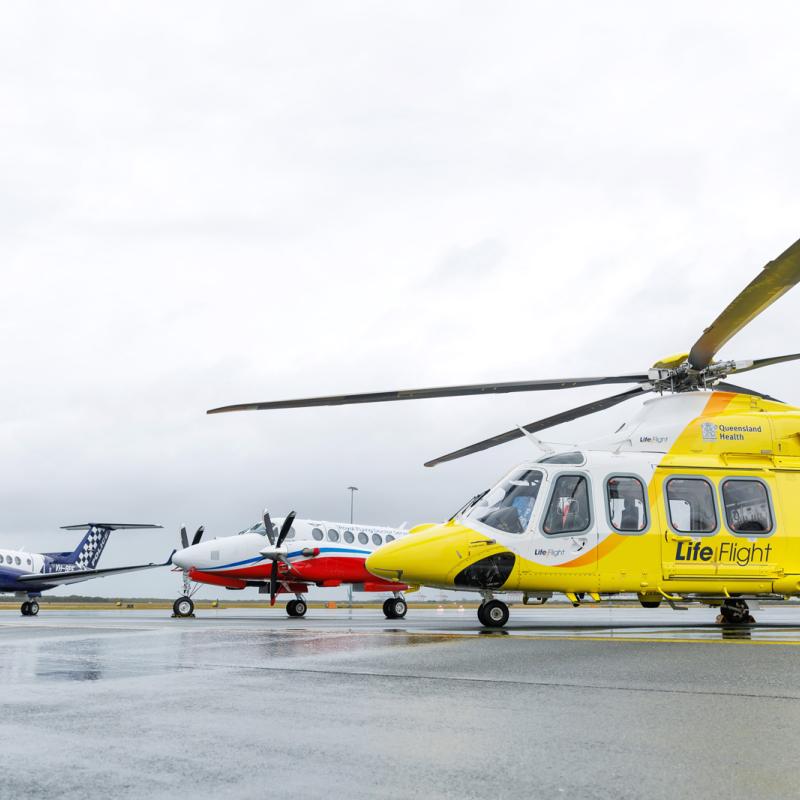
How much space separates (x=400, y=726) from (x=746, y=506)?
39.1ft

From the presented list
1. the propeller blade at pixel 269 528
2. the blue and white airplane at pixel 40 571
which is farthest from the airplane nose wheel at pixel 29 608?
the propeller blade at pixel 269 528

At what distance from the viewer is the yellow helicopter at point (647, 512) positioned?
1355 centimetres

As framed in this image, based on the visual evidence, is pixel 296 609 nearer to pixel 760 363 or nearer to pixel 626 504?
pixel 626 504

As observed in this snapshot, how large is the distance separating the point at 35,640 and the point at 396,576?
225 inches

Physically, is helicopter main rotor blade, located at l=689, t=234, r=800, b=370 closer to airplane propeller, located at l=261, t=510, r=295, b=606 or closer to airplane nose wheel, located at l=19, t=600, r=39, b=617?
airplane propeller, located at l=261, t=510, r=295, b=606

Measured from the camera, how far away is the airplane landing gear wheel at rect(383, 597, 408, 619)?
2291cm

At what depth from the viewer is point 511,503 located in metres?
14.0

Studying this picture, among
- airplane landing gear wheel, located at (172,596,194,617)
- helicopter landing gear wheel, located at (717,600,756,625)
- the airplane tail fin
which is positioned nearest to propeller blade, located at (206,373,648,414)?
helicopter landing gear wheel, located at (717,600,756,625)

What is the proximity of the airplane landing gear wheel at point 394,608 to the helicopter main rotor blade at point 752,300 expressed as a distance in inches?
485

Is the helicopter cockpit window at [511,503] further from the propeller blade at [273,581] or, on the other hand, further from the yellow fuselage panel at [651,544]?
the propeller blade at [273,581]

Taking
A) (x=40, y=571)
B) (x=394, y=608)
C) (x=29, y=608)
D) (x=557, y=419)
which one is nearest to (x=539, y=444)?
(x=557, y=419)

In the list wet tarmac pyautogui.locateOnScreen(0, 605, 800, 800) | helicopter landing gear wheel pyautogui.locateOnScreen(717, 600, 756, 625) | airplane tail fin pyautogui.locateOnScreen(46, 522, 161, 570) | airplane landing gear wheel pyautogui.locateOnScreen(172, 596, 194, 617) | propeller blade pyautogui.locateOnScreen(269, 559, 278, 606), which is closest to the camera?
wet tarmac pyautogui.locateOnScreen(0, 605, 800, 800)

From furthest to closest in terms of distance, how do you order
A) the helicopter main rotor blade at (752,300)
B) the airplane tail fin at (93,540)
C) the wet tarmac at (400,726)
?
the airplane tail fin at (93,540) < the helicopter main rotor blade at (752,300) < the wet tarmac at (400,726)

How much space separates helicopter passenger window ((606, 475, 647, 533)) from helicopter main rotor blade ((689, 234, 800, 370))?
250 cm
